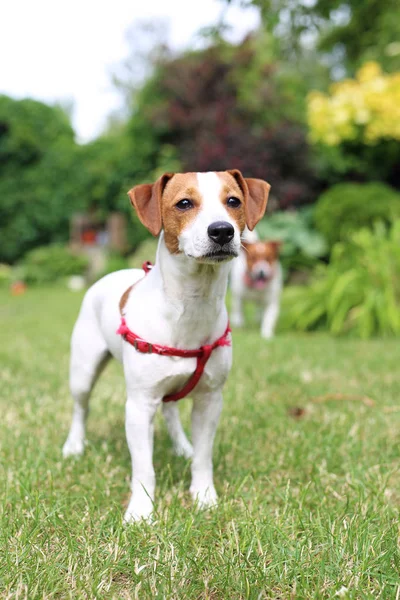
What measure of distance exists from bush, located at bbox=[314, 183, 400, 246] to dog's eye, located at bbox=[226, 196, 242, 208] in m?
7.96

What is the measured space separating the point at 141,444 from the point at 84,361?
26.8 inches

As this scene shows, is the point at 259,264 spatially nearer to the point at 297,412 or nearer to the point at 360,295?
the point at 360,295

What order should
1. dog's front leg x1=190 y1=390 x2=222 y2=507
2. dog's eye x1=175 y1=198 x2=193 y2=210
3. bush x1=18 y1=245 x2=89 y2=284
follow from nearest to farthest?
dog's eye x1=175 y1=198 x2=193 y2=210
dog's front leg x1=190 y1=390 x2=222 y2=507
bush x1=18 y1=245 x2=89 y2=284

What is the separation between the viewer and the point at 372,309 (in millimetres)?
6703

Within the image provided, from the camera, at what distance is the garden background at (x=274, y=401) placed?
179cm

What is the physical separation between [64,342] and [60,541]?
4548 mm

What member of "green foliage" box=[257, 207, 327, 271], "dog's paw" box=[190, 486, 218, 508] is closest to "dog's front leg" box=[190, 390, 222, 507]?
"dog's paw" box=[190, 486, 218, 508]

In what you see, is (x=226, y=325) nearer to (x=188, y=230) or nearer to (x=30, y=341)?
(x=188, y=230)

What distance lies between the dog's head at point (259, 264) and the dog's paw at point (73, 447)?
169 inches

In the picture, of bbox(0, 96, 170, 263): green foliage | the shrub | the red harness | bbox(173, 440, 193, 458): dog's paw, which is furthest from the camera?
bbox(0, 96, 170, 263): green foliage

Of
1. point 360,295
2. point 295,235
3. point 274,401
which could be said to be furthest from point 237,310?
point 295,235

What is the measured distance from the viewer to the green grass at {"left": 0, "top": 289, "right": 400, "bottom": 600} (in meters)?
1.72

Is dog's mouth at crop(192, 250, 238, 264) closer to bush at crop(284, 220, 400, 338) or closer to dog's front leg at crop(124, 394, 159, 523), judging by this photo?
dog's front leg at crop(124, 394, 159, 523)

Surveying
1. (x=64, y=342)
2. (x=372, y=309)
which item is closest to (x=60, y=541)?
(x=64, y=342)
